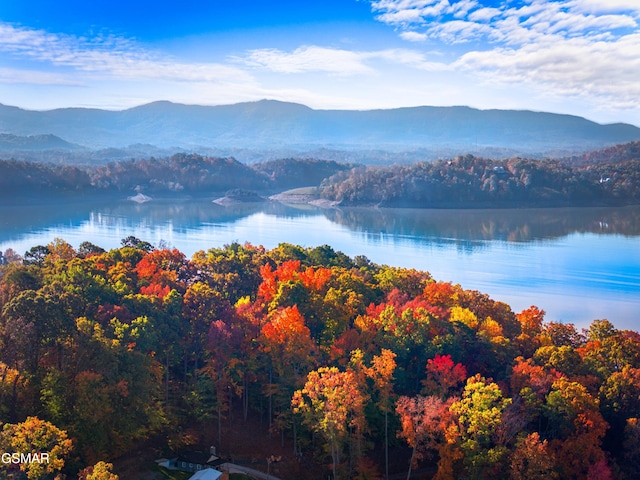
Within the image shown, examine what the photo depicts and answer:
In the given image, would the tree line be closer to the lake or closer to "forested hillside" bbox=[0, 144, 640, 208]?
"forested hillside" bbox=[0, 144, 640, 208]

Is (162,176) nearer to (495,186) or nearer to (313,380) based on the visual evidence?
(495,186)

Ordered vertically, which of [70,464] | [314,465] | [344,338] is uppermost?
[344,338]

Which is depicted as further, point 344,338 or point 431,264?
point 431,264

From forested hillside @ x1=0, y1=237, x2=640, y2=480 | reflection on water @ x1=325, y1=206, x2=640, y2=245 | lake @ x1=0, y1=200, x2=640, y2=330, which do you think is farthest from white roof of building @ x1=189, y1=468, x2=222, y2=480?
reflection on water @ x1=325, y1=206, x2=640, y2=245

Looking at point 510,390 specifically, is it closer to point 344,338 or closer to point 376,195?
point 344,338

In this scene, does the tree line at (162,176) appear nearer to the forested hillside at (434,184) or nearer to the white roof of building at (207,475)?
the forested hillside at (434,184)

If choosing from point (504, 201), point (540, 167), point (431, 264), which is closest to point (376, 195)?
point (504, 201)

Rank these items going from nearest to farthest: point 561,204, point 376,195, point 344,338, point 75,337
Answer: point 75,337 < point 344,338 < point 561,204 < point 376,195
